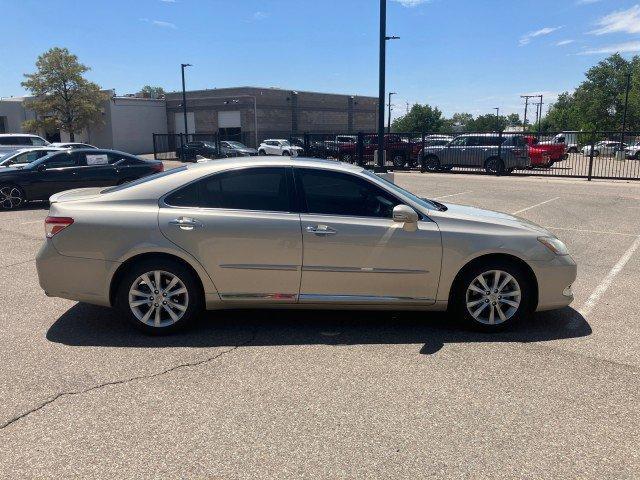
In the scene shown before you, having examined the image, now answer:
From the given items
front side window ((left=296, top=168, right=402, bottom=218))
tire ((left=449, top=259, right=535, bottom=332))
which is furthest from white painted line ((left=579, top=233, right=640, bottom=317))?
front side window ((left=296, top=168, right=402, bottom=218))

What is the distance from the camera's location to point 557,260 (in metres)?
4.56

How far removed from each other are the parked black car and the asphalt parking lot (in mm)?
7742

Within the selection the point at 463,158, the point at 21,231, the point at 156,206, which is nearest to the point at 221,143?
the point at 463,158

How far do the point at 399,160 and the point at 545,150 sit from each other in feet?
22.9

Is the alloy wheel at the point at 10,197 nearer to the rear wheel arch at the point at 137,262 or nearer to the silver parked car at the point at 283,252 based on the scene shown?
the silver parked car at the point at 283,252

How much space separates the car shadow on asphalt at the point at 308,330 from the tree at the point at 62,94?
43.5 meters

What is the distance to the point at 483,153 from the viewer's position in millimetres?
23344

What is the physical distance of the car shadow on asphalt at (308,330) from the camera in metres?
4.38

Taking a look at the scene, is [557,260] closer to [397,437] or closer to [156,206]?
[397,437]

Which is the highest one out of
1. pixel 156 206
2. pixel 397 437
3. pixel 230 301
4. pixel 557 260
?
pixel 156 206

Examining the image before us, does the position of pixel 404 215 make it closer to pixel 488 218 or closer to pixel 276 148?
pixel 488 218

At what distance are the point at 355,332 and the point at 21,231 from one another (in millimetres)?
7782

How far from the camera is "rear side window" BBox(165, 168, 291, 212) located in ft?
14.8

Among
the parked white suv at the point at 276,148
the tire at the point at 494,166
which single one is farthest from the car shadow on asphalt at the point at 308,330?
the parked white suv at the point at 276,148
